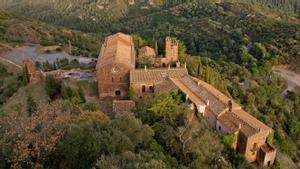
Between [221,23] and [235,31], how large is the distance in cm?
1083

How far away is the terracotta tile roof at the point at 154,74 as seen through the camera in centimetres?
3725

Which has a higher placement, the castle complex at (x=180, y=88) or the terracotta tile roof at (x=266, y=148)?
the castle complex at (x=180, y=88)

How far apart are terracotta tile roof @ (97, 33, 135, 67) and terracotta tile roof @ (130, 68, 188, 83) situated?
5.77 feet

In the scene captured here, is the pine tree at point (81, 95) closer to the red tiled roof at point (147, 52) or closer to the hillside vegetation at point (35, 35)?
the red tiled roof at point (147, 52)

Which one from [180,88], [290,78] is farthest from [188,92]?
[290,78]

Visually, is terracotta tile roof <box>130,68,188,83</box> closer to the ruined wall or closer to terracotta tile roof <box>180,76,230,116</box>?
terracotta tile roof <box>180,76,230,116</box>

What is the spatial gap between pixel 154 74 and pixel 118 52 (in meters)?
5.79

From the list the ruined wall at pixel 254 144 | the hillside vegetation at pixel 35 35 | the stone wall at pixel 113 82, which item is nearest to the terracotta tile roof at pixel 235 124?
the ruined wall at pixel 254 144

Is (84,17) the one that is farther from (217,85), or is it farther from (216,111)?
(216,111)

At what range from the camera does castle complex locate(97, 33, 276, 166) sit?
31094 millimetres

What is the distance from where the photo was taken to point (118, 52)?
4059cm

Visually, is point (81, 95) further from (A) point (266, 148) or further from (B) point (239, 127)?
(A) point (266, 148)

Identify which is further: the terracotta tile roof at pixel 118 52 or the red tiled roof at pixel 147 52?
the red tiled roof at pixel 147 52

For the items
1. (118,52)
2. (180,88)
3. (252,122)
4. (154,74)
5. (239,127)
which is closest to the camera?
(239,127)
